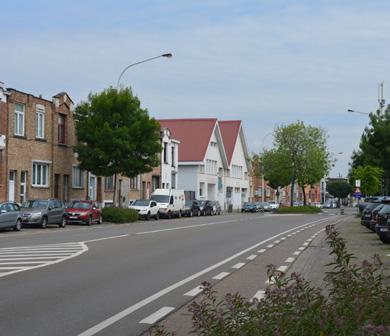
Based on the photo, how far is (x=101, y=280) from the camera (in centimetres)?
1245

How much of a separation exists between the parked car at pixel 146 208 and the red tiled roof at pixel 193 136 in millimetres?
30135

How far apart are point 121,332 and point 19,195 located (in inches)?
1371

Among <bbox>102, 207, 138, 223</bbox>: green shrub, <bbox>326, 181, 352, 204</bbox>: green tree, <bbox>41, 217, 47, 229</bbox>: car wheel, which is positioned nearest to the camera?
<bbox>41, 217, 47, 229</bbox>: car wheel

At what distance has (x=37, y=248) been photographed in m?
19.8

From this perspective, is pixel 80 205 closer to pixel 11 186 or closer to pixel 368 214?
→ pixel 11 186

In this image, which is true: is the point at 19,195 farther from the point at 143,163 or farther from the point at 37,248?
the point at 37,248

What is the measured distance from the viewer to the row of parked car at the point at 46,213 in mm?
30603

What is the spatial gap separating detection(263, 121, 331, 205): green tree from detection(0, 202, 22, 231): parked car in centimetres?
4876

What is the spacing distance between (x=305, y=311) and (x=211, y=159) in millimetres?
79539

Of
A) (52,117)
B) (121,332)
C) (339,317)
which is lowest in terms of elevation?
(121,332)

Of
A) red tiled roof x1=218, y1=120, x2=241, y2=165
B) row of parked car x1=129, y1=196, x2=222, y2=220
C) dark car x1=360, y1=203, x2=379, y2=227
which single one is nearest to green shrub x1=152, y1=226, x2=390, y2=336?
dark car x1=360, y1=203, x2=379, y2=227

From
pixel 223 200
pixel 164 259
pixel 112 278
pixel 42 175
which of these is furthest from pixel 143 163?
pixel 223 200

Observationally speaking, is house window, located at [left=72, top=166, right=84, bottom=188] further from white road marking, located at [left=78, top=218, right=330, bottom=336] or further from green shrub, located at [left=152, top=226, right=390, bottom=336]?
green shrub, located at [left=152, top=226, right=390, bottom=336]

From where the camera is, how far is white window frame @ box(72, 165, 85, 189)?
4844 centimetres
